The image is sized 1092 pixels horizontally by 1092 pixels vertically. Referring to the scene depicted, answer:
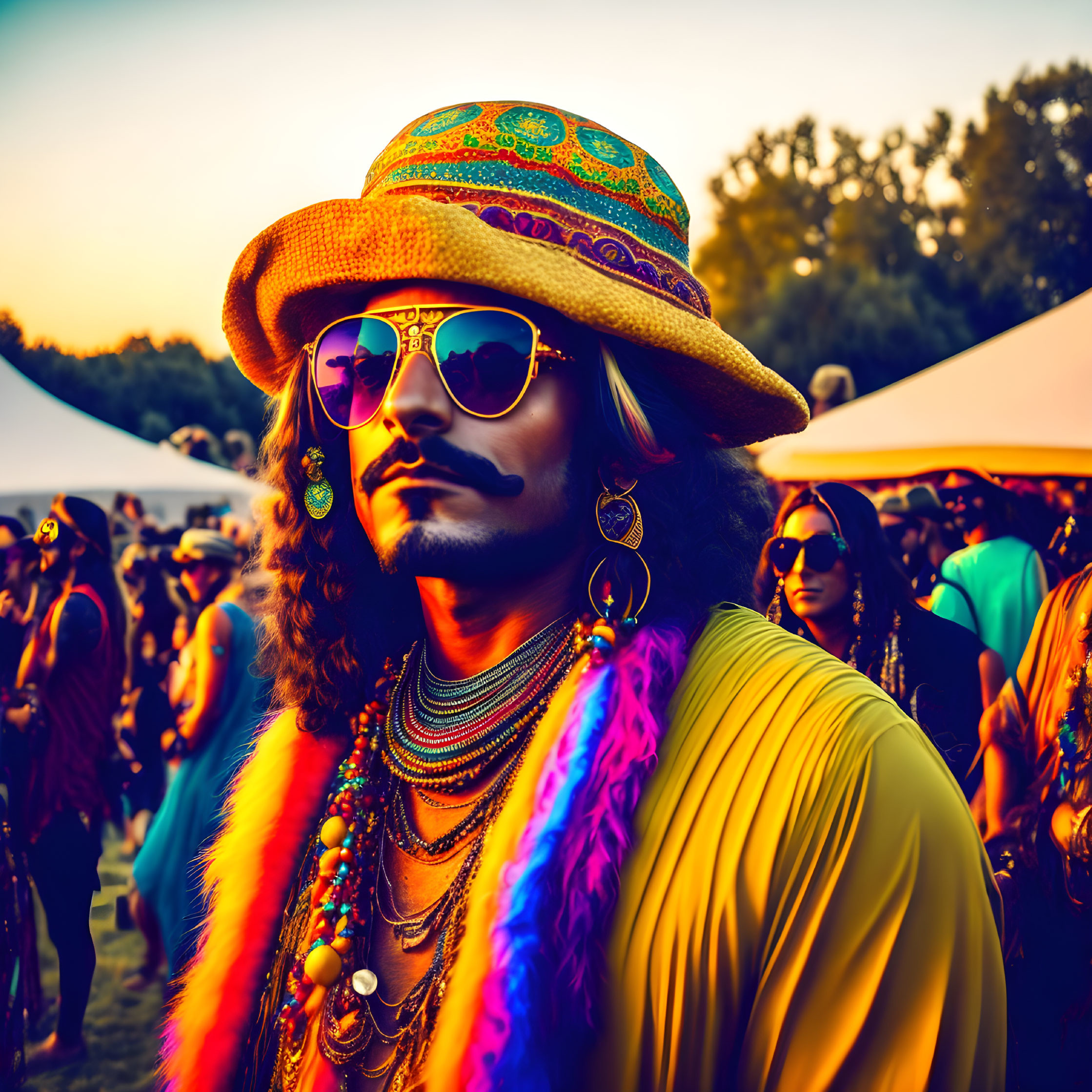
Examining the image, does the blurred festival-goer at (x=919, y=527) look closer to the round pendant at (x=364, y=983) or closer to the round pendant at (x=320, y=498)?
the round pendant at (x=320, y=498)

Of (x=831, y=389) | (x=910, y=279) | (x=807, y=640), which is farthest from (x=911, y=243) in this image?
(x=807, y=640)

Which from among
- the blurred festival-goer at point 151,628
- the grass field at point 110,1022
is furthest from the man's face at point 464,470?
the blurred festival-goer at point 151,628

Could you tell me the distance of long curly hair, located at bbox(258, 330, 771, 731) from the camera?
5.12 feet

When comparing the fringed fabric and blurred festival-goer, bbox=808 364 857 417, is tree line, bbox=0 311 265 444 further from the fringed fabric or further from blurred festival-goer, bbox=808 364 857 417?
the fringed fabric

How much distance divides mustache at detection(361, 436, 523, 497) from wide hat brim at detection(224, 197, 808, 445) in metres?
0.26

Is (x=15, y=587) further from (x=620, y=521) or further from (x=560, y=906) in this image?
(x=560, y=906)

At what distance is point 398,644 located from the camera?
196cm

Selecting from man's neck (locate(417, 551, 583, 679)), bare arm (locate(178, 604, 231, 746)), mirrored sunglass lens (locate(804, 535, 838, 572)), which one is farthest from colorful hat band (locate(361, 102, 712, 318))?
bare arm (locate(178, 604, 231, 746))

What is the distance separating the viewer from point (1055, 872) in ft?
10.1

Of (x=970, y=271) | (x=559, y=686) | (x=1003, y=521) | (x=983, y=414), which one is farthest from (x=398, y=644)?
(x=970, y=271)

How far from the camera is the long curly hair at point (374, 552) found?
5.12ft

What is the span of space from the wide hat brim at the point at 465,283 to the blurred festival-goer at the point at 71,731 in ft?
11.4

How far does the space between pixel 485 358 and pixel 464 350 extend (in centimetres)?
4

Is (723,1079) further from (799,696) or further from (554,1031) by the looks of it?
(799,696)
